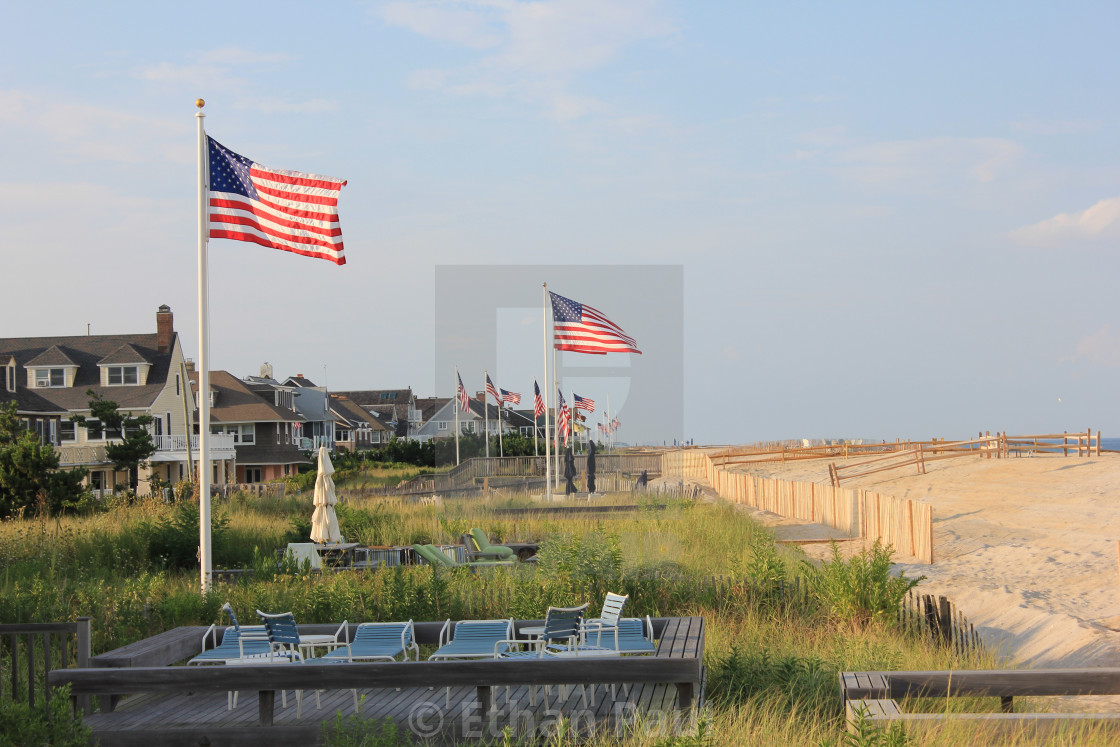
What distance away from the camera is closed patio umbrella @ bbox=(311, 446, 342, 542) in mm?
17938

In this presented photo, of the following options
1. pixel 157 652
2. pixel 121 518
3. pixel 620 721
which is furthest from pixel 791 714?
pixel 121 518

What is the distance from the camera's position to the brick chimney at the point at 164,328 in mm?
53031

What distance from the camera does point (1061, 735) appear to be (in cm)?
613

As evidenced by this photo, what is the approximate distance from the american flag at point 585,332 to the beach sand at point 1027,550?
20.7 feet

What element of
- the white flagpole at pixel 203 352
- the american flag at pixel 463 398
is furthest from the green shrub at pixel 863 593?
the american flag at pixel 463 398

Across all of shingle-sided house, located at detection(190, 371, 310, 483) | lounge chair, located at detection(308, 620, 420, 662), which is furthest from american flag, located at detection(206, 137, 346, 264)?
shingle-sided house, located at detection(190, 371, 310, 483)

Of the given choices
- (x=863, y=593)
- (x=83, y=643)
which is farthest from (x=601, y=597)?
(x=83, y=643)

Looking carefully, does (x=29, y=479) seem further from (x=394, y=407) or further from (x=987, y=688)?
(x=394, y=407)

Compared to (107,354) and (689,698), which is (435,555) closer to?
(689,698)

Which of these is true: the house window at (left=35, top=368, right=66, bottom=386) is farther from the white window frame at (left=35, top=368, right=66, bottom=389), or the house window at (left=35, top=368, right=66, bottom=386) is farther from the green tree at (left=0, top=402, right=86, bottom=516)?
the green tree at (left=0, top=402, right=86, bottom=516)

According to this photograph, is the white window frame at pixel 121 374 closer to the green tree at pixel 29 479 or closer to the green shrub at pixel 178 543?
the green tree at pixel 29 479

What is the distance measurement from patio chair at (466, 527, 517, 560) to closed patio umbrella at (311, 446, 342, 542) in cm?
245

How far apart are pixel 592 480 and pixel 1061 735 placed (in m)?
27.5

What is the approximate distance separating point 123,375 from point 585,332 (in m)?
34.1
